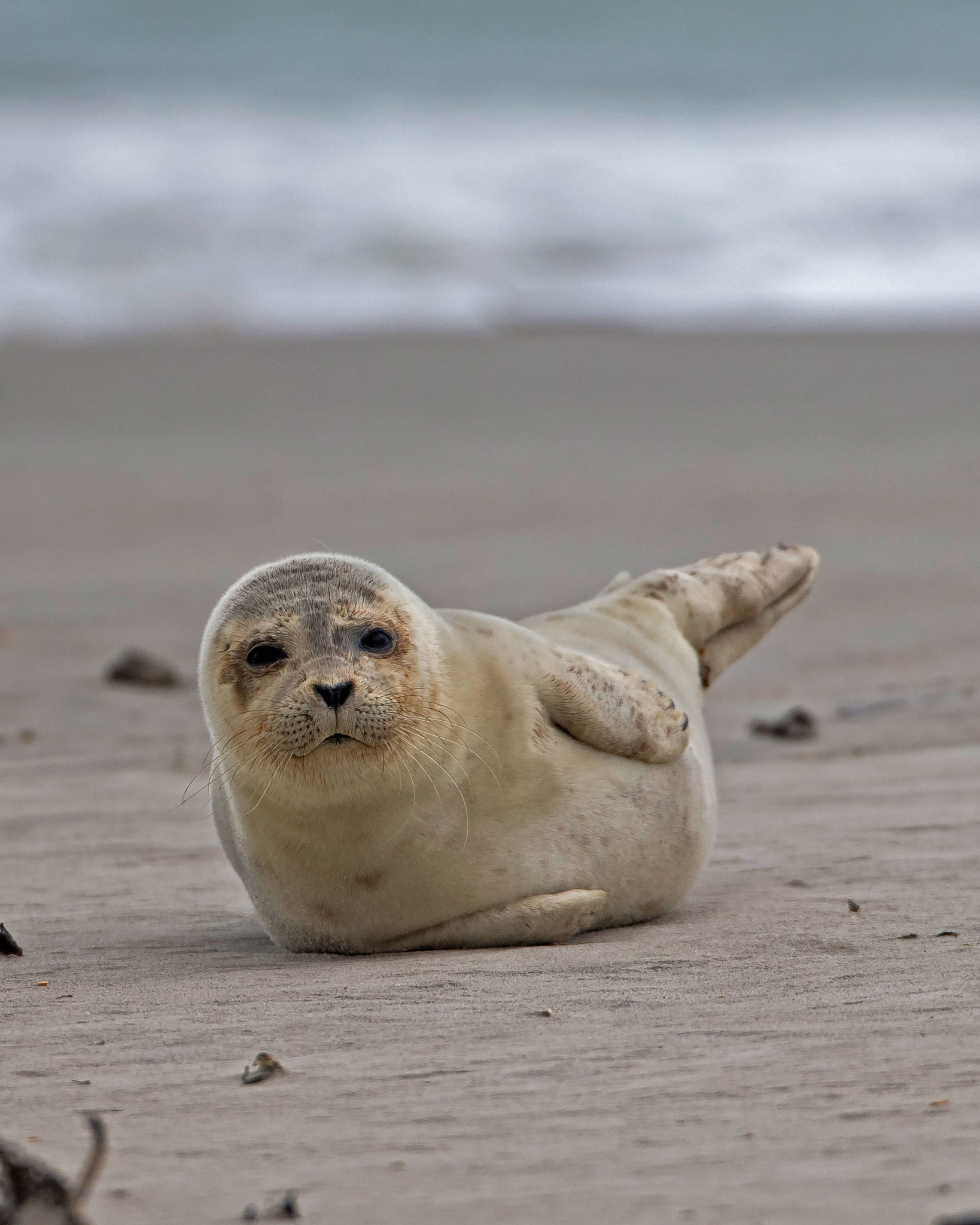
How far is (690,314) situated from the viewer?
20.2 metres

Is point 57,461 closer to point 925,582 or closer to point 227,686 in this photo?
point 925,582

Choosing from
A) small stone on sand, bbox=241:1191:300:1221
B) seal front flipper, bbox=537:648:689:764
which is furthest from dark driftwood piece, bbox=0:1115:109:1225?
seal front flipper, bbox=537:648:689:764

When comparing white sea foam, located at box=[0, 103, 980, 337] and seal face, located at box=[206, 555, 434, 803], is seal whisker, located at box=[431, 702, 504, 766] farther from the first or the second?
white sea foam, located at box=[0, 103, 980, 337]

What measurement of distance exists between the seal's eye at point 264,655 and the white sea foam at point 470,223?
16219mm

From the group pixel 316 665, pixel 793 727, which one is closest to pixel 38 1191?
pixel 316 665

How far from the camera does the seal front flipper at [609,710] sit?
4008 millimetres

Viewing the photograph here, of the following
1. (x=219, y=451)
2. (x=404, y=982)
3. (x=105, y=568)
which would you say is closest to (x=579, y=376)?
(x=219, y=451)

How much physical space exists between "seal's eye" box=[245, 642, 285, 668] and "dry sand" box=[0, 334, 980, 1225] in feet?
2.09

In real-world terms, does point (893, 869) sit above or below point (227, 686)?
below

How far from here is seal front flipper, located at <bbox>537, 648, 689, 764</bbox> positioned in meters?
4.01

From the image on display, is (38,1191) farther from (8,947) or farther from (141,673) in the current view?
(141,673)

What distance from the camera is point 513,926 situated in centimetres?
379

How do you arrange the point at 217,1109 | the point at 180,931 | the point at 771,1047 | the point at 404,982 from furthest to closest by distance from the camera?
the point at 180,931 → the point at 404,982 → the point at 771,1047 → the point at 217,1109

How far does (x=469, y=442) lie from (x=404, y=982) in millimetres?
11551
